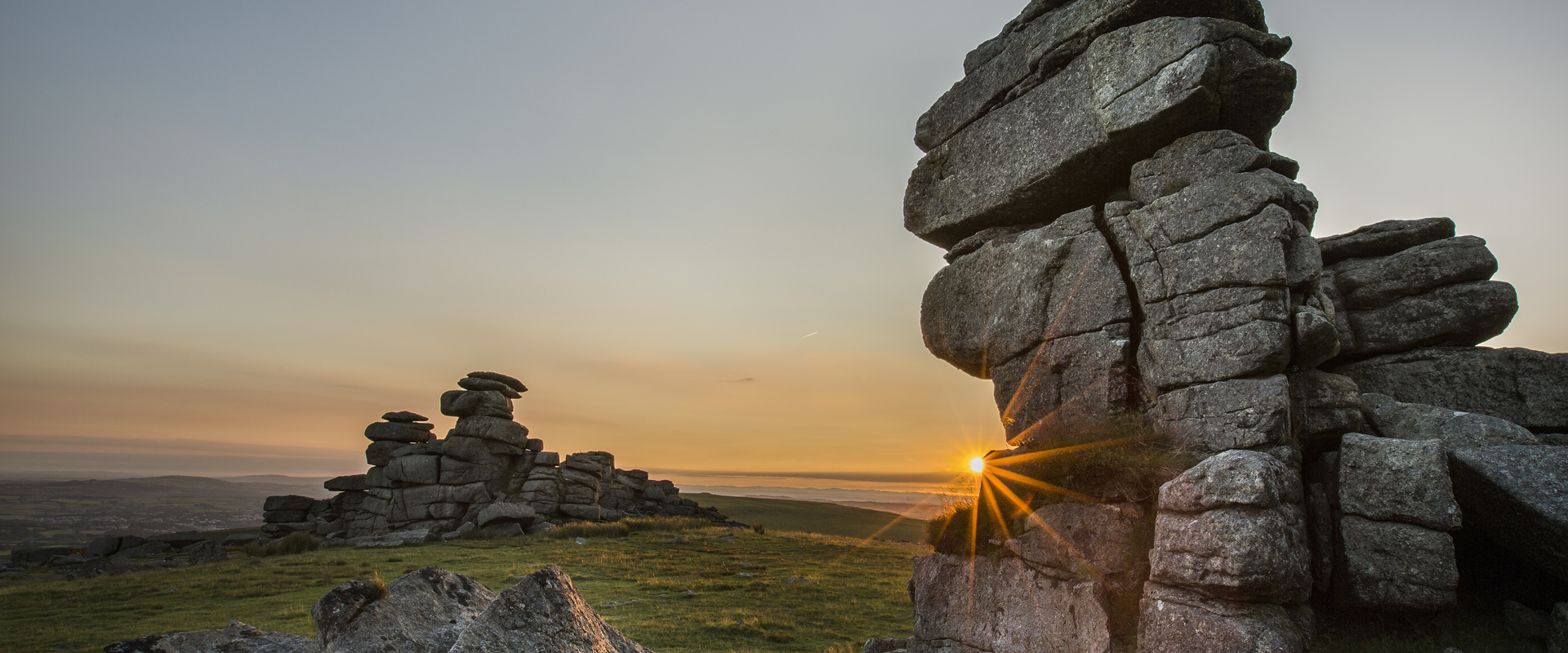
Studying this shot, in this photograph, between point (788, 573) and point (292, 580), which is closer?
point (292, 580)

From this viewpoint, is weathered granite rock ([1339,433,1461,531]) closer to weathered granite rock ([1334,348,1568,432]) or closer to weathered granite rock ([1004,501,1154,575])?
weathered granite rock ([1004,501,1154,575])

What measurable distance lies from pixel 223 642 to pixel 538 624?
382cm

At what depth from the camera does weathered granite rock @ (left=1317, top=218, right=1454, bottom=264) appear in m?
11.6

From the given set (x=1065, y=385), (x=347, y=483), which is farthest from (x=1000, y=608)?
(x=347, y=483)

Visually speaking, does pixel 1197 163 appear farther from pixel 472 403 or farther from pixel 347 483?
pixel 347 483

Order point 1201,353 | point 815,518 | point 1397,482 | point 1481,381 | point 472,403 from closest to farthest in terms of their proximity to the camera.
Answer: point 1397,482 < point 1201,353 < point 1481,381 < point 472,403 < point 815,518

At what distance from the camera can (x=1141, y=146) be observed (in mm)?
11633

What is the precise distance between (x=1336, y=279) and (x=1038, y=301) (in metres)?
5.46

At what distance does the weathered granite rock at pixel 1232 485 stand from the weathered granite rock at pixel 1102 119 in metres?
6.04

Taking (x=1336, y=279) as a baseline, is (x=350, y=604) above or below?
below

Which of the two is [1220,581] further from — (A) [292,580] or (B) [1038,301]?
(A) [292,580]

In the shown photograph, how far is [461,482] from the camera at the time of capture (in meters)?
40.3

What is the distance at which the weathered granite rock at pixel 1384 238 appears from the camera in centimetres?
1160

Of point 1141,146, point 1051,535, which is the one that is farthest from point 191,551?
point 1141,146
